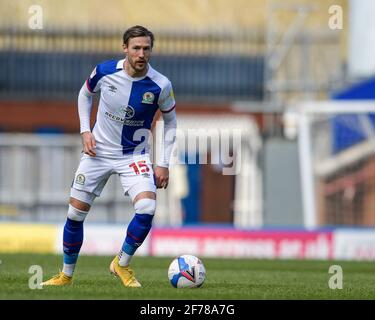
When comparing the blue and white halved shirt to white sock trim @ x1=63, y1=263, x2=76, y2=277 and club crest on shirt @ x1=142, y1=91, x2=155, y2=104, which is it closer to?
club crest on shirt @ x1=142, y1=91, x2=155, y2=104

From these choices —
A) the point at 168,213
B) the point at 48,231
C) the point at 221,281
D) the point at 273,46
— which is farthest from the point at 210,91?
the point at 221,281

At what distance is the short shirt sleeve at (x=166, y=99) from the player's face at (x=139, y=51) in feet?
1.20

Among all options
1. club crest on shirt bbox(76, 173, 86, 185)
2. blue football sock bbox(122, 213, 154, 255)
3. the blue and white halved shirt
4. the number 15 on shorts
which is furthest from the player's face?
blue football sock bbox(122, 213, 154, 255)

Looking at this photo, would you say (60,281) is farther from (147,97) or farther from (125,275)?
(147,97)

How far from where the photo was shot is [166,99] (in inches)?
466

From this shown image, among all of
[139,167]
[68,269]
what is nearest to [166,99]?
[139,167]

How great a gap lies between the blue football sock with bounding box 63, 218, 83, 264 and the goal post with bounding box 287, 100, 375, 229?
39.2 feet

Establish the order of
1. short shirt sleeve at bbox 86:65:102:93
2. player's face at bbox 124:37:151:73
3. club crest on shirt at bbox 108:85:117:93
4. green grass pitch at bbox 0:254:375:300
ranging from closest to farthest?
green grass pitch at bbox 0:254:375:300 → player's face at bbox 124:37:151:73 → club crest on shirt at bbox 108:85:117:93 → short shirt sleeve at bbox 86:65:102:93

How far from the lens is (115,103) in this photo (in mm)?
11703

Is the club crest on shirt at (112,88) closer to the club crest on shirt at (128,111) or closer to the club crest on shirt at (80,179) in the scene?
the club crest on shirt at (128,111)

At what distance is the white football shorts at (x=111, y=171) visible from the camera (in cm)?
1176

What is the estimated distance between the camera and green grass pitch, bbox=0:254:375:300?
10781 millimetres
